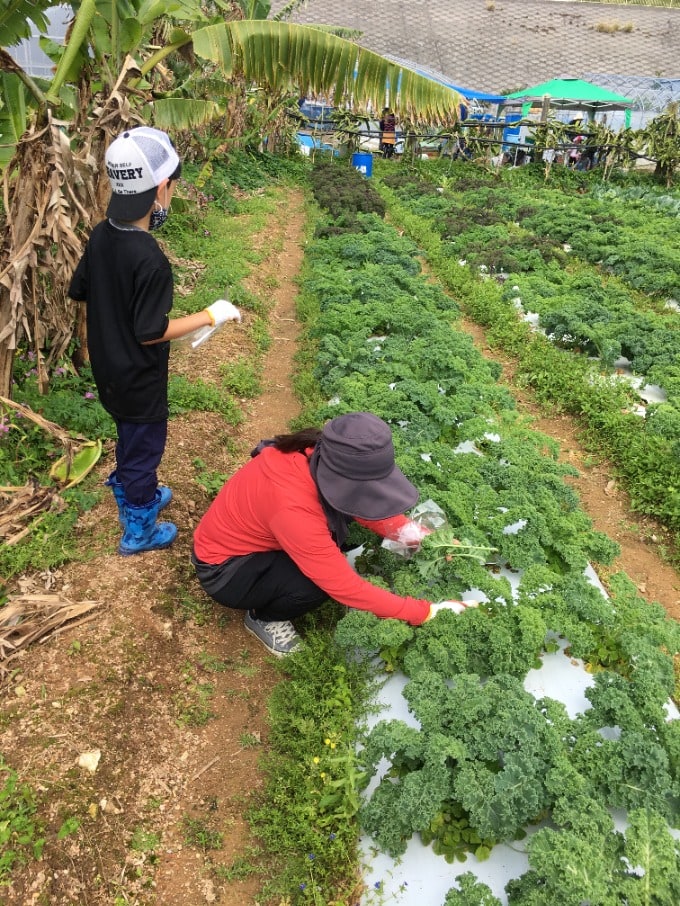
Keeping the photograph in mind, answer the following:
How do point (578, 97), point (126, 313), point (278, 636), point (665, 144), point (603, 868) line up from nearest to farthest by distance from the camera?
point (603, 868)
point (126, 313)
point (278, 636)
point (665, 144)
point (578, 97)

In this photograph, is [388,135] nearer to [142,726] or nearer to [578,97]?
[578,97]

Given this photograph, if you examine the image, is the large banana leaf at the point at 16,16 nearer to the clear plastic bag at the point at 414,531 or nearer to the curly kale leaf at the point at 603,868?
the clear plastic bag at the point at 414,531

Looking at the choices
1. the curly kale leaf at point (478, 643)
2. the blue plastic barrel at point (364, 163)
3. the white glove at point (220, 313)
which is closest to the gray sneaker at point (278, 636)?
the curly kale leaf at point (478, 643)

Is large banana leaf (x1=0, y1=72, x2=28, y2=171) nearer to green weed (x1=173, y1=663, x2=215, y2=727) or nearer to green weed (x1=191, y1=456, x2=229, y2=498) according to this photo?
green weed (x1=191, y1=456, x2=229, y2=498)

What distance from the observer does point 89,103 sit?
4.37 m

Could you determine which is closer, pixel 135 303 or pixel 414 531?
pixel 135 303

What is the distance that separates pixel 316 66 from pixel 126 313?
9.66 ft

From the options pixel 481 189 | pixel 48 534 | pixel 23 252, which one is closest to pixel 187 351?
pixel 23 252

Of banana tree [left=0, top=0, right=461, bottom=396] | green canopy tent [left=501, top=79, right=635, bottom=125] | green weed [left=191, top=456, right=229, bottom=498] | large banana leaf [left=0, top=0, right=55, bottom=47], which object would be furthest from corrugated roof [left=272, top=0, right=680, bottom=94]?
green weed [left=191, top=456, right=229, bottom=498]

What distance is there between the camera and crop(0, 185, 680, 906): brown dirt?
238 centimetres

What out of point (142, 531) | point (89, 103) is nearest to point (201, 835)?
point (142, 531)

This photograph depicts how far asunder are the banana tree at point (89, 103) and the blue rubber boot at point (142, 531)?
1.52 metres

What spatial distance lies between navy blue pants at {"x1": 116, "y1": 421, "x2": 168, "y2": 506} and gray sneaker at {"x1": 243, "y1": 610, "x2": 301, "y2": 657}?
102cm

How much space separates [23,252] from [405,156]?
18.1 meters
